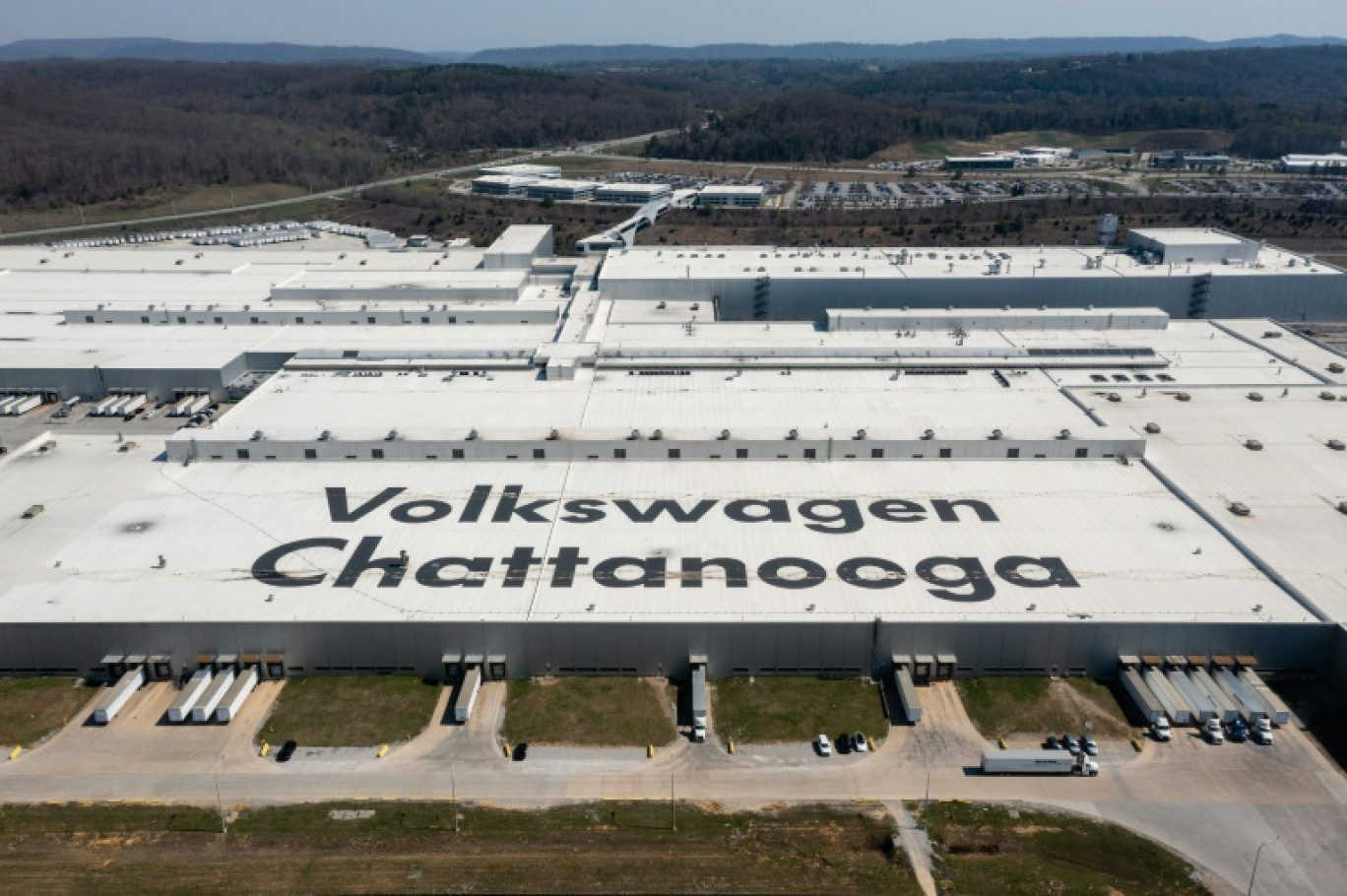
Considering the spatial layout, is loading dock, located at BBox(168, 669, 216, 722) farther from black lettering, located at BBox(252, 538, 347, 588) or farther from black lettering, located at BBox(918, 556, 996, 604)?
black lettering, located at BBox(918, 556, 996, 604)

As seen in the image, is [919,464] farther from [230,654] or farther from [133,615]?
[133,615]

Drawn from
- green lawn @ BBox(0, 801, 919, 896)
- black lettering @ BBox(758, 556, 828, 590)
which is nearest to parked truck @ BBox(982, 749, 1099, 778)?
green lawn @ BBox(0, 801, 919, 896)

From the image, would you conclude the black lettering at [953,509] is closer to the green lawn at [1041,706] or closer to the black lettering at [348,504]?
the green lawn at [1041,706]

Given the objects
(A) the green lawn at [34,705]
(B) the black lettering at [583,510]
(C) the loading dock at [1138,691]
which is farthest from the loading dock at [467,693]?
(C) the loading dock at [1138,691]

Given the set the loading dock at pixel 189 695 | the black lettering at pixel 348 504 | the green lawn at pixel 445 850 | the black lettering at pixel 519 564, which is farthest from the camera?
the black lettering at pixel 348 504

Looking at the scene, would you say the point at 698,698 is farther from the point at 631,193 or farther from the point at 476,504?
the point at 631,193

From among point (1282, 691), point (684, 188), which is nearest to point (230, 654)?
point (1282, 691)
